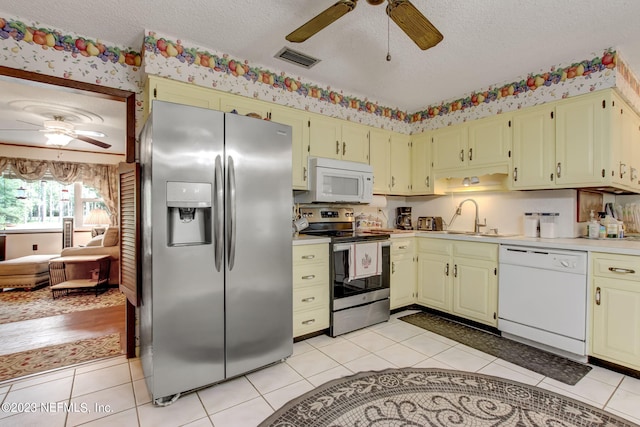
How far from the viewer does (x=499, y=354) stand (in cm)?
256

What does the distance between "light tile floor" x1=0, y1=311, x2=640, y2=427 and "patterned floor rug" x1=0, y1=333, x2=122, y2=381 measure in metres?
0.14

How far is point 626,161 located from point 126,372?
15.1 feet

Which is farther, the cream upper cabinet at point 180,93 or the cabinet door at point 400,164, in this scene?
the cabinet door at point 400,164

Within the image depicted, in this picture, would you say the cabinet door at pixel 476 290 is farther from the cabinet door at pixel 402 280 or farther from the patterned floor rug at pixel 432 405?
the patterned floor rug at pixel 432 405

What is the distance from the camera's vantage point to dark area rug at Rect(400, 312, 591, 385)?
7.44ft

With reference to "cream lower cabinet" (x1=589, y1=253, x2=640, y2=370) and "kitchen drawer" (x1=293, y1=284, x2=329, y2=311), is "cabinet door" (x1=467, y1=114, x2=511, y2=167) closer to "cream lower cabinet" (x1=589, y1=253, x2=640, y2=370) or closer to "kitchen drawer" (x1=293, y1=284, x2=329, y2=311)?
"cream lower cabinet" (x1=589, y1=253, x2=640, y2=370)

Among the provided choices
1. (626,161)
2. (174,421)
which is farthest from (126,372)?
(626,161)

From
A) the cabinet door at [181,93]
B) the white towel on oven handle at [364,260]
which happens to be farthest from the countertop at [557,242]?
the cabinet door at [181,93]

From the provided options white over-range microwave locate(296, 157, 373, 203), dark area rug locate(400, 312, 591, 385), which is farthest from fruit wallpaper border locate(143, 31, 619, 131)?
dark area rug locate(400, 312, 591, 385)

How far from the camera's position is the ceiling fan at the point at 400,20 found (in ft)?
5.03

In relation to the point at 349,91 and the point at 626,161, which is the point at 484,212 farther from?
the point at 349,91

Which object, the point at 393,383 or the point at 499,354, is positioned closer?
the point at 393,383

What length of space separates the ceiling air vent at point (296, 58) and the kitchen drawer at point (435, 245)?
224cm

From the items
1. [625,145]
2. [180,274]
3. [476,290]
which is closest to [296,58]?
[180,274]
